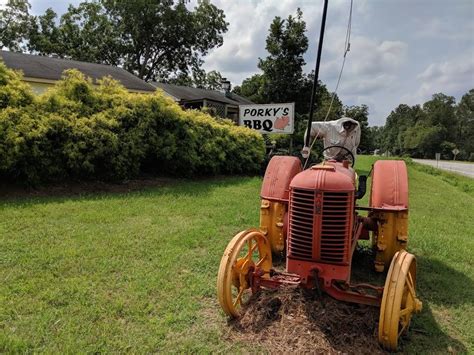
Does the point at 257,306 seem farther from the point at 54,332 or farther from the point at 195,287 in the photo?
the point at 54,332

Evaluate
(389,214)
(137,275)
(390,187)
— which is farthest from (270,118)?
(137,275)

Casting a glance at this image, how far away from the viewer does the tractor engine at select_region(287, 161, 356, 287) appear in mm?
3092

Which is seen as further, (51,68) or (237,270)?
(51,68)

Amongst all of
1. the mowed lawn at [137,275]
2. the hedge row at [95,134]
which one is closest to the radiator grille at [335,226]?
the mowed lawn at [137,275]

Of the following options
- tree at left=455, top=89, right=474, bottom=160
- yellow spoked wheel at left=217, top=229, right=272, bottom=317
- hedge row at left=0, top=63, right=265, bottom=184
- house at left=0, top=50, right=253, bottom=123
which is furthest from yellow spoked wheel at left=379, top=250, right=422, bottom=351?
tree at left=455, top=89, right=474, bottom=160

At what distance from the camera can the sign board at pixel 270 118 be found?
12102mm

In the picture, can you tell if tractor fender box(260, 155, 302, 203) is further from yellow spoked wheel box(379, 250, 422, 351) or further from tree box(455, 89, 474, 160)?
tree box(455, 89, 474, 160)

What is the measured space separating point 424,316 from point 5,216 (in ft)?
18.1

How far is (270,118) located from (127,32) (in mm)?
25199

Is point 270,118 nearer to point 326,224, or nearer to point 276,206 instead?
point 276,206

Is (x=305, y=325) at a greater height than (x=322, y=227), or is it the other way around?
(x=322, y=227)

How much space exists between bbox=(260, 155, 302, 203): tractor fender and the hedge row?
15.1ft

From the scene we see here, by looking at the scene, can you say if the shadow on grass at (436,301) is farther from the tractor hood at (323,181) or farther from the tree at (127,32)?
the tree at (127,32)

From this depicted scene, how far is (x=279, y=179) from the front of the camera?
178 inches
